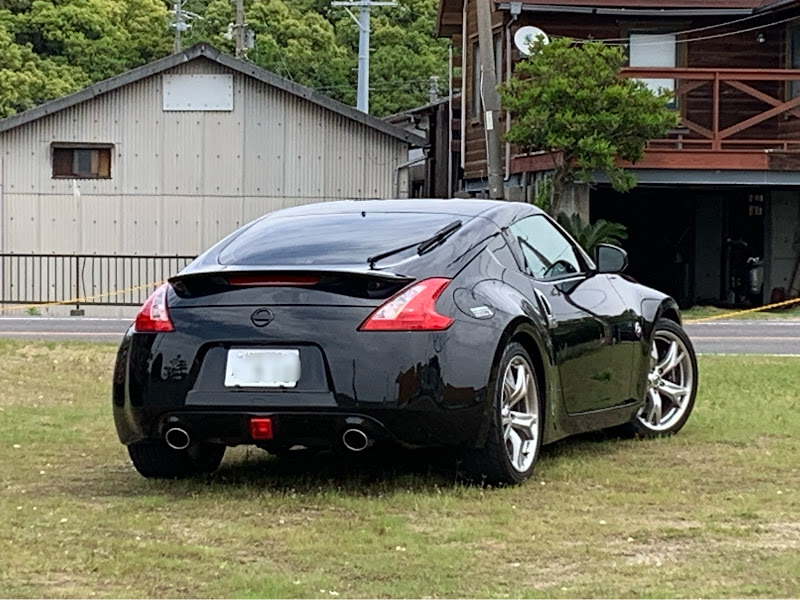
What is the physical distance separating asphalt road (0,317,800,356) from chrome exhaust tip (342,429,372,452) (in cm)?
1004

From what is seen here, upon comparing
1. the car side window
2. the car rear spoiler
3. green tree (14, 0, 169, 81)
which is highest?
green tree (14, 0, 169, 81)

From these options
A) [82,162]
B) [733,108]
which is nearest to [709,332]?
[733,108]

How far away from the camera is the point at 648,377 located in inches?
350

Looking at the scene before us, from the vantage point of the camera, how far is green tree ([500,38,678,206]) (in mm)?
23359

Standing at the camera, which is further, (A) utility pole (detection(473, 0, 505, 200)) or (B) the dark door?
(A) utility pole (detection(473, 0, 505, 200))

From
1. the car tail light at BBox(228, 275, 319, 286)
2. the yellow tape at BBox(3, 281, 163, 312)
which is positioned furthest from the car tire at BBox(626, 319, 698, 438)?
the yellow tape at BBox(3, 281, 163, 312)

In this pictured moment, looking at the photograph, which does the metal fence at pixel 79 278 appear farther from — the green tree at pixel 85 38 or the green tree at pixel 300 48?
the green tree at pixel 85 38

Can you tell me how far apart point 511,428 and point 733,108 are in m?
22.1

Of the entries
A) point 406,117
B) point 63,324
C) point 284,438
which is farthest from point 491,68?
point 284,438

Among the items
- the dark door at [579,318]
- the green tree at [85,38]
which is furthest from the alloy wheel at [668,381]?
the green tree at [85,38]

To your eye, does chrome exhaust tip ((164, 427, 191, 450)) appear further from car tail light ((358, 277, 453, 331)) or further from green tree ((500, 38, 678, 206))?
green tree ((500, 38, 678, 206))

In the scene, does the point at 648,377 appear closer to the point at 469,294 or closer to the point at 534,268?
the point at 534,268

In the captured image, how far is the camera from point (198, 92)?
31109mm

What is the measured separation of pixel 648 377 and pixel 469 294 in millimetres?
2246
